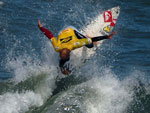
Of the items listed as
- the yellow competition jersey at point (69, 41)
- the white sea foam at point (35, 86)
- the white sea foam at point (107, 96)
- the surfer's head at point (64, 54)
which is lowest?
the white sea foam at point (107, 96)

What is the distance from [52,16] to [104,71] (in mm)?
6053

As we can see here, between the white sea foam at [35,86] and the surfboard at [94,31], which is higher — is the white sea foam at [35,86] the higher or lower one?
the lower one

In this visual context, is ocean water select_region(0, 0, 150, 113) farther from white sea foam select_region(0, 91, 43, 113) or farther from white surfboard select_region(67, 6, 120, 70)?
white surfboard select_region(67, 6, 120, 70)

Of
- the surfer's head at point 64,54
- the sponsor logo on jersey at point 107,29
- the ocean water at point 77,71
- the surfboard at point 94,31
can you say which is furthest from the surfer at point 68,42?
the sponsor logo on jersey at point 107,29

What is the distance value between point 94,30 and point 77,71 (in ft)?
5.30

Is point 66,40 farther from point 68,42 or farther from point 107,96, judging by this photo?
point 107,96

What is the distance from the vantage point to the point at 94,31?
11695 mm

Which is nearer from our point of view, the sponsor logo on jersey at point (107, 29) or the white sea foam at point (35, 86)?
the white sea foam at point (35, 86)

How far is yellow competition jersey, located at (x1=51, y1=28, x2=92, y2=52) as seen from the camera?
31.5 ft

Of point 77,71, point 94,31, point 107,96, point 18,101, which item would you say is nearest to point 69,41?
point 77,71

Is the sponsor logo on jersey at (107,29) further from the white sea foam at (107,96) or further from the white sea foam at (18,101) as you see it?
the white sea foam at (18,101)

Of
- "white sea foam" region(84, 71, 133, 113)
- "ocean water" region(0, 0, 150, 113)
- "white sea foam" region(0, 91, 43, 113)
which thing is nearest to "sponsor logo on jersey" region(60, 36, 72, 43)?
"ocean water" region(0, 0, 150, 113)

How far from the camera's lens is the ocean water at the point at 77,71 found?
9086 mm

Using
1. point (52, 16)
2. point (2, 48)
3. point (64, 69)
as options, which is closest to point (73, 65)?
point (64, 69)
